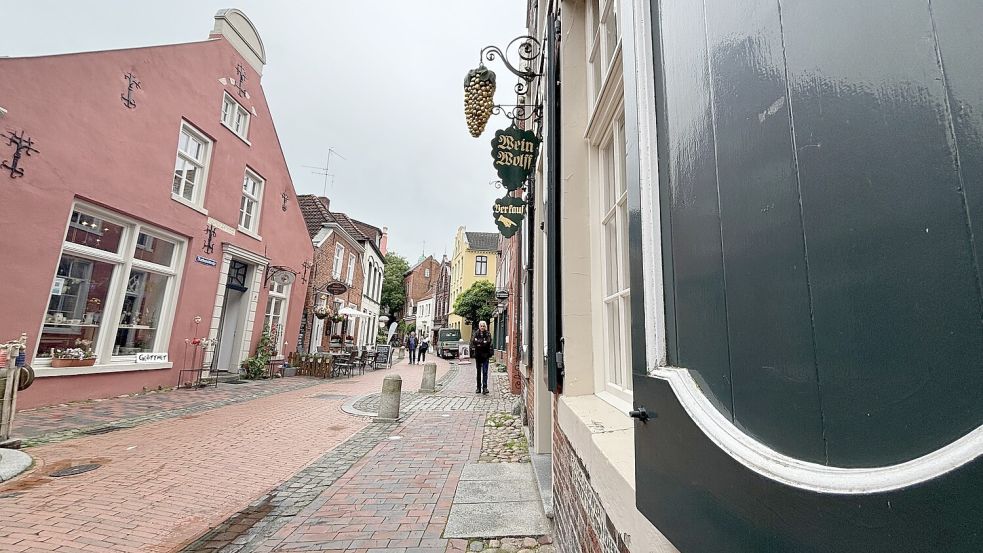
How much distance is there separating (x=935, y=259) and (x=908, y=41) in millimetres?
221

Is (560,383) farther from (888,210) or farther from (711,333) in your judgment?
(888,210)

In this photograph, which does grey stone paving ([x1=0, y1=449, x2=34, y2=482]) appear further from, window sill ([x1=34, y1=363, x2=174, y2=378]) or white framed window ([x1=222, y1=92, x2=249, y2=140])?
white framed window ([x1=222, y1=92, x2=249, y2=140])

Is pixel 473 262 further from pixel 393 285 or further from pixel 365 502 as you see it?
pixel 365 502

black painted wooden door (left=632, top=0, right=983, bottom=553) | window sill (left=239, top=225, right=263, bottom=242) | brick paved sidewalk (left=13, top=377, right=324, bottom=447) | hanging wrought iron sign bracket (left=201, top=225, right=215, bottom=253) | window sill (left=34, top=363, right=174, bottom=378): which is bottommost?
brick paved sidewalk (left=13, top=377, right=324, bottom=447)

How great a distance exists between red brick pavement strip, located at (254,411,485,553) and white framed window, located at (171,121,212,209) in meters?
7.14

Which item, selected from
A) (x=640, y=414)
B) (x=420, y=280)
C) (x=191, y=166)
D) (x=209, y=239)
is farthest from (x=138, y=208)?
(x=420, y=280)

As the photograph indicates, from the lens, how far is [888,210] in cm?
41

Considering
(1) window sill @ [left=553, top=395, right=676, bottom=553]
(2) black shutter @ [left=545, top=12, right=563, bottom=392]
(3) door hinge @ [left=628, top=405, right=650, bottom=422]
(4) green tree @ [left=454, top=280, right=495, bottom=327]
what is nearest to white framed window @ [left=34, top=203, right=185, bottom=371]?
(2) black shutter @ [left=545, top=12, right=563, bottom=392]

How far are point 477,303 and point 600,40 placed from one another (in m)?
25.2

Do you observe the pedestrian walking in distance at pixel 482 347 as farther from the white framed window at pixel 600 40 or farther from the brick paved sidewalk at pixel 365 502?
the white framed window at pixel 600 40

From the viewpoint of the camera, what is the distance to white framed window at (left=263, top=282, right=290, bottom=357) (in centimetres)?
1144

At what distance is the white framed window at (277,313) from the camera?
11.4 metres

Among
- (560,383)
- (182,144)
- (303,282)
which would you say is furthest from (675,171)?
(303,282)

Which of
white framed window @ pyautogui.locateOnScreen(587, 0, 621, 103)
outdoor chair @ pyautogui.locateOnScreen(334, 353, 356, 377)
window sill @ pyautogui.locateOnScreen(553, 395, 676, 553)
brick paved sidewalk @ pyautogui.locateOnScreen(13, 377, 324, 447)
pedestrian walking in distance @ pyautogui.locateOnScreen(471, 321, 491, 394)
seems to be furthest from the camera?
outdoor chair @ pyautogui.locateOnScreen(334, 353, 356, 377)
